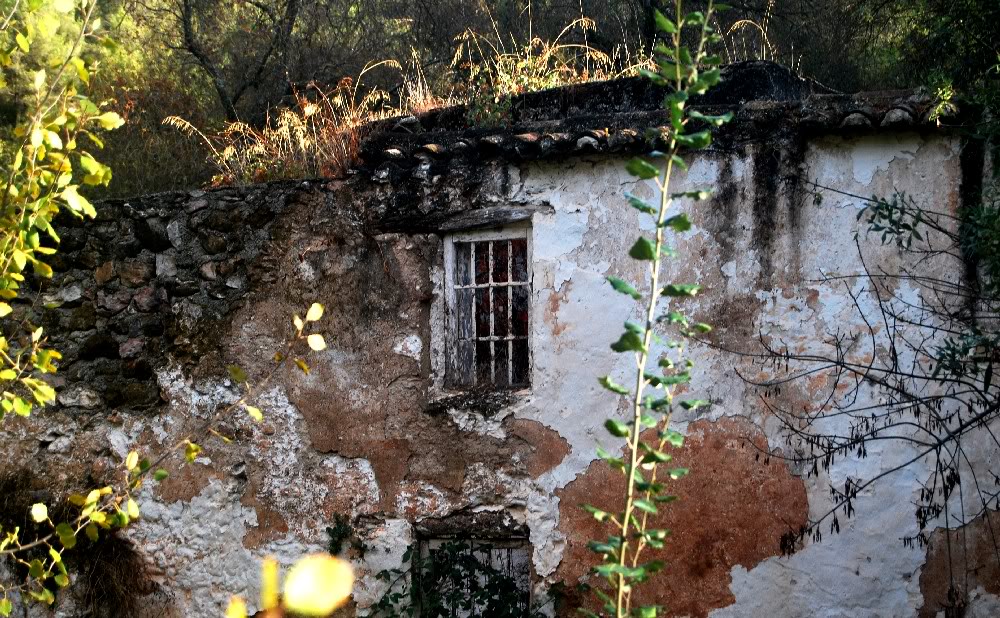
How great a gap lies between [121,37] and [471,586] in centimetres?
924

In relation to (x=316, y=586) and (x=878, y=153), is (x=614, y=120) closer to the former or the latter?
(x=878, y=153)

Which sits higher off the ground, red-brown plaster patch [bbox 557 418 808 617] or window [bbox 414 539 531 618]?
red-brown plaster patch [bbox 557 418 808 617]

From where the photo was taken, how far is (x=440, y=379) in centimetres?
612

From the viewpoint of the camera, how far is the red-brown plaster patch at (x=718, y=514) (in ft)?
17.9

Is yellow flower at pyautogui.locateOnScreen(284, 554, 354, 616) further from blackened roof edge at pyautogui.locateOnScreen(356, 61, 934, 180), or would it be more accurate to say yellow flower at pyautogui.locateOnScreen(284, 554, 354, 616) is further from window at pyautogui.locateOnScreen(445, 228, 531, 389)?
window at pyautogui.locateOnScreen(445, 228, 531, 389)

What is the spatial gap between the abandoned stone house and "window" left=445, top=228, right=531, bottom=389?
2 centimetres

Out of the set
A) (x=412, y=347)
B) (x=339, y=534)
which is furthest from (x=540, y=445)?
(x=339, y=534)

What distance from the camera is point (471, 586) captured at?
5859 millimetres

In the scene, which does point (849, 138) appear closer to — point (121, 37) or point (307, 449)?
point (307, 449)

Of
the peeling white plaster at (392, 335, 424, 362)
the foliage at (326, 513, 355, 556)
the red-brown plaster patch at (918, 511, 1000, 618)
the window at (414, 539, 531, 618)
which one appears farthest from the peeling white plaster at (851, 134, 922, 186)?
the foliage at (326, 513, 355, 556)

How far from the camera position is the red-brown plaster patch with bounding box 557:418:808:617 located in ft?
17.9

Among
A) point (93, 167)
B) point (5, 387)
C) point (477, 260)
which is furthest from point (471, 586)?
point (93, 167)

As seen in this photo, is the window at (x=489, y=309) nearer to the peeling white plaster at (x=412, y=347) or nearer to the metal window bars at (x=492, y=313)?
the metal window bars at (x=492, y=313)

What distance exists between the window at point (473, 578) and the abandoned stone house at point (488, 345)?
0.03 metres
